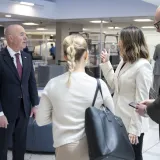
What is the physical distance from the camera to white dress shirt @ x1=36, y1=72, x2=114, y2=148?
67.9 inches

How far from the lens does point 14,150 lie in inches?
112

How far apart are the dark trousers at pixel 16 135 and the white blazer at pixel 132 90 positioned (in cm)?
91

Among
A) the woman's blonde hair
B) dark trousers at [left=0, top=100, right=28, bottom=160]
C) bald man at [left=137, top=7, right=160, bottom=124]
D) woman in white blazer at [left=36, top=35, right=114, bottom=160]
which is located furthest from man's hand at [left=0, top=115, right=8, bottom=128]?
bald man at [left=137, top=7, right=160, bottom=124]

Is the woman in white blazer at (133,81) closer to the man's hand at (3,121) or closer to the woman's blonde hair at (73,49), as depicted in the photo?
the woman's blonde hair at (73,49)

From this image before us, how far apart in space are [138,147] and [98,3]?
743cm

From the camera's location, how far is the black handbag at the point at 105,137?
1580 mm

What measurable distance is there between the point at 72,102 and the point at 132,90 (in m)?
0.67

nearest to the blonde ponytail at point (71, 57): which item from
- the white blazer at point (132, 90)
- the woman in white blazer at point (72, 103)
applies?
the woman in white blazer at point (72, 103)

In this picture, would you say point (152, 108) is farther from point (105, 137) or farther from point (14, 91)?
Result: point (14, 91)

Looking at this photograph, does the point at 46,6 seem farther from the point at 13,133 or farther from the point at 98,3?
the point at 13,133

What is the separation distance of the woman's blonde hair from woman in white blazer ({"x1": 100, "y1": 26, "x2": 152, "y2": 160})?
567 mm

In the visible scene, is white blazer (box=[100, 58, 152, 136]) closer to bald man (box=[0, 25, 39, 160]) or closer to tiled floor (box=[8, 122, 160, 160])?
bald man (box=[0, 25, 39, 160])

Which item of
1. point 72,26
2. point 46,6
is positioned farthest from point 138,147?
point 72,26

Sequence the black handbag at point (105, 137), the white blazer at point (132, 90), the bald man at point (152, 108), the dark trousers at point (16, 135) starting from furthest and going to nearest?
the dark trousers at point (16, 135), the white blazer at point (132, 90), the bald man at point (152, 108), the black handbag at point (105, 137)
